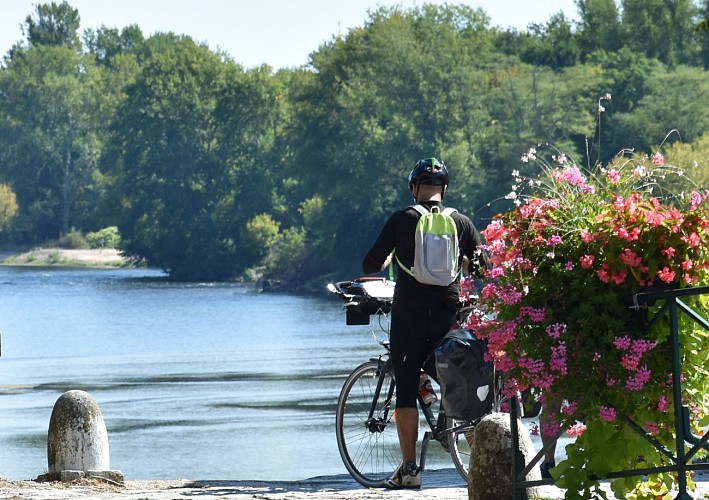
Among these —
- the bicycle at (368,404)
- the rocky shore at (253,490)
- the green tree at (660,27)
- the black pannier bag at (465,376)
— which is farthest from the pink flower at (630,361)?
the green tree at (660,27)

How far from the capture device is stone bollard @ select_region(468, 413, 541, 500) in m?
6.91

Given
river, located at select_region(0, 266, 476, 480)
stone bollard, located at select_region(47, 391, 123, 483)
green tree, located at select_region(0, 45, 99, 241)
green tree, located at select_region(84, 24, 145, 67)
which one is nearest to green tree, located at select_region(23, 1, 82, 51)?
green tree, located at select_region(84, 24, 145, 67)

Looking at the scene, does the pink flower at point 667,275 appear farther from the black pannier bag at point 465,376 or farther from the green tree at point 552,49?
the green tree at point 552,49

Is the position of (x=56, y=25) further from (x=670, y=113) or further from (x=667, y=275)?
(x=667, y=275)

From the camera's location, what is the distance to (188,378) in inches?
1151

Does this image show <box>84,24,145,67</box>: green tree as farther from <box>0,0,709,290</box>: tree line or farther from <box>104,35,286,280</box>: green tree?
<box>104,35,286,280</box>: green tree

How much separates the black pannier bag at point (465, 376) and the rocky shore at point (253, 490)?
20.7 inches

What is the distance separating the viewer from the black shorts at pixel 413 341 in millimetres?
8008

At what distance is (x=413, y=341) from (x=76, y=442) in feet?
10.3

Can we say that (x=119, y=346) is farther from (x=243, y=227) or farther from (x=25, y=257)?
(x=25, y=257)

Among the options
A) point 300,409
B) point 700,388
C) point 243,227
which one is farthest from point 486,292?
point 243,227

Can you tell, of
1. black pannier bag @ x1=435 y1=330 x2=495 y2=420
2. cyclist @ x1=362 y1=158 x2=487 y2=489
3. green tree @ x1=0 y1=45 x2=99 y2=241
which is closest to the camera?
black pannier bag @ x1=435 y1=330 x2=495 y2=420

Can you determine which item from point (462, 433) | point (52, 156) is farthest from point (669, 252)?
point (52, 156)

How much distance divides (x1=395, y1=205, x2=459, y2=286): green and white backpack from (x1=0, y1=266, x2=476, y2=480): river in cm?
743
